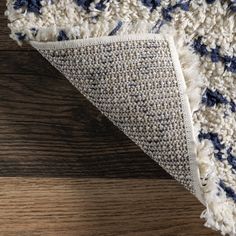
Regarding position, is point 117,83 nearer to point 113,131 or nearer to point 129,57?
point 129,57

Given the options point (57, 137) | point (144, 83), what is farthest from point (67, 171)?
point (144, 83)

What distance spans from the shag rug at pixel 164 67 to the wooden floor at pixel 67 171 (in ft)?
0.44

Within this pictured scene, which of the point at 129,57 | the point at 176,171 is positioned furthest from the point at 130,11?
the point at 176,171

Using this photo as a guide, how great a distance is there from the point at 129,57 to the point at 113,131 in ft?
0.54

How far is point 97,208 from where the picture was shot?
66 centimetres

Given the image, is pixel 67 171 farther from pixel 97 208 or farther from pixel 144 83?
pixel 144 83

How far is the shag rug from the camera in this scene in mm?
525

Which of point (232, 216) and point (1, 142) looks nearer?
point (232, 216)

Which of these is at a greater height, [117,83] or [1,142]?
[117,83]

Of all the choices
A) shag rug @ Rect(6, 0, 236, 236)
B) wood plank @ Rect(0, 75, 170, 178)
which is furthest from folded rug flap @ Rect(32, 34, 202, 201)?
wood plank @ Rect(0, 75, 170, 178)

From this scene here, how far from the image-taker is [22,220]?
66 cm

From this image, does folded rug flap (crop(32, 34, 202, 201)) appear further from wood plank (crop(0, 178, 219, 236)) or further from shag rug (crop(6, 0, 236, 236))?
wood plank (crop(0, 178, 219, 236))

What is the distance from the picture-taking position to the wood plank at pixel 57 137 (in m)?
0.67

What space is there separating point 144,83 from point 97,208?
0.66ft
